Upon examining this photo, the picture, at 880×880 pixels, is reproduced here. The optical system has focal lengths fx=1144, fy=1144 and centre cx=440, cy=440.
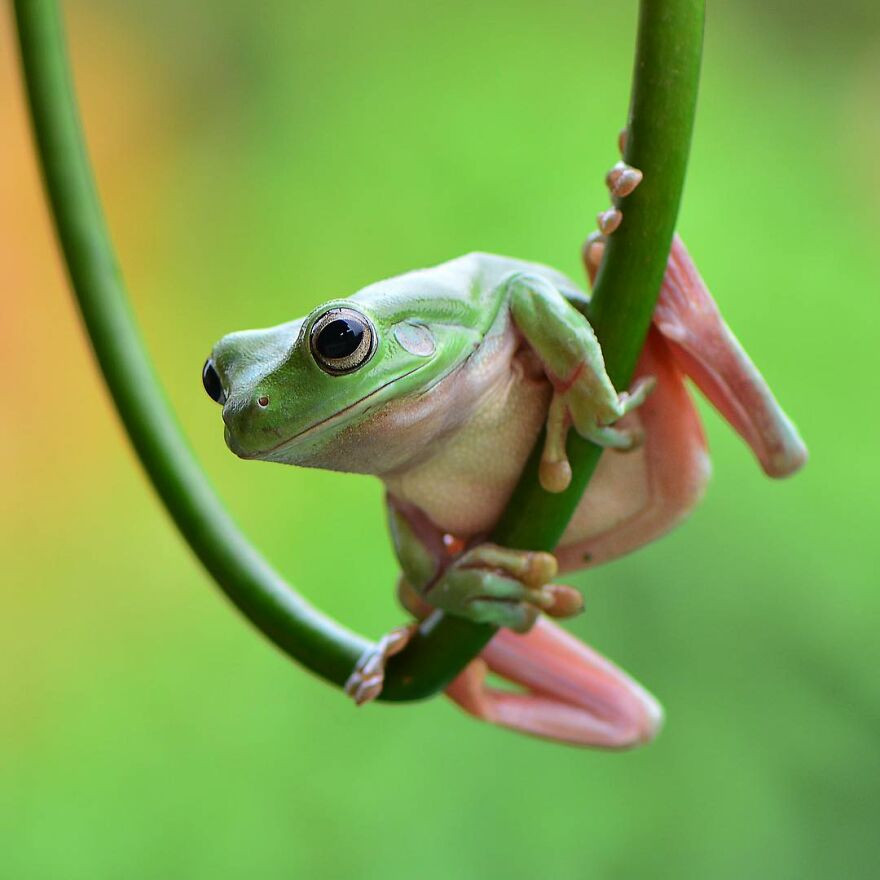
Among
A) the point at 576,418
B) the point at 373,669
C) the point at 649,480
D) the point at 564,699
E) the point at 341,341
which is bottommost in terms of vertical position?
the point at 564,699

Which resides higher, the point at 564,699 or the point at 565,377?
the point at 565,377

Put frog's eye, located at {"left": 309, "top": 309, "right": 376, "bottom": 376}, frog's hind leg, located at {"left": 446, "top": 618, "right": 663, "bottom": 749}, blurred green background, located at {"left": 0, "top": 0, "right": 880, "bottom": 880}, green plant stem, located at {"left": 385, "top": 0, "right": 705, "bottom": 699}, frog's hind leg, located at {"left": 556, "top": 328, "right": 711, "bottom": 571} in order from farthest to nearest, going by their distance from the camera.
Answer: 1. blurred green background, located at {"left": 0, "top": 0, "right": 880, "bottom": 880}
2. frog's hind leg, located at {"left": 446, "top": 618, "right": 663, "bottom": 749}
3. frog's hind leg, located at {"left": 556, "top": 328, "right": 711, "bottom": 571}
4. frog's eye, located at {"left": 309, "top": 309, "right": 376, "bottom": 376}
5. green plant stem, located at {"left": 385, "top": 0, "right": 705, "bottom": 699}

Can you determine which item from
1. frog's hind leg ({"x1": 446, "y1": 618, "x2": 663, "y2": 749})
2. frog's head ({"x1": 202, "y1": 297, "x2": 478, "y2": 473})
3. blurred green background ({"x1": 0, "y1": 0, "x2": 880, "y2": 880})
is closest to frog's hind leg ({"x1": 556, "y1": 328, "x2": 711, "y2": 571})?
frog's hind leg ({"x1": 446, "y1": 618, "x2": 663, "y2": 749})

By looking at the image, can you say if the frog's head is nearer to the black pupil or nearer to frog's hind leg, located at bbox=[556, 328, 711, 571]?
the black pupil

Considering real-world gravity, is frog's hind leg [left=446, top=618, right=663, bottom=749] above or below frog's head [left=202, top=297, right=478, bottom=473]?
below

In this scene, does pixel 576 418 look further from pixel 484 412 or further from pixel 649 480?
pixel 649 480

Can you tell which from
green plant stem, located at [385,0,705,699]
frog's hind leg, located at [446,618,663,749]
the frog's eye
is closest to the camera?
green plant stem, located at [385,0,705,699]

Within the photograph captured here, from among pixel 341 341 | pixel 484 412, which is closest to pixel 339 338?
pixel 341 341

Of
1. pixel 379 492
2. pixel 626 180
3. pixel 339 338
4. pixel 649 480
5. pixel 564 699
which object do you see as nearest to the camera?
pixel 626 180

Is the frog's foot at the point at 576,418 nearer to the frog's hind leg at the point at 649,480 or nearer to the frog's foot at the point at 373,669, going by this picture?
the frog's hind leg at the point at 649,480
